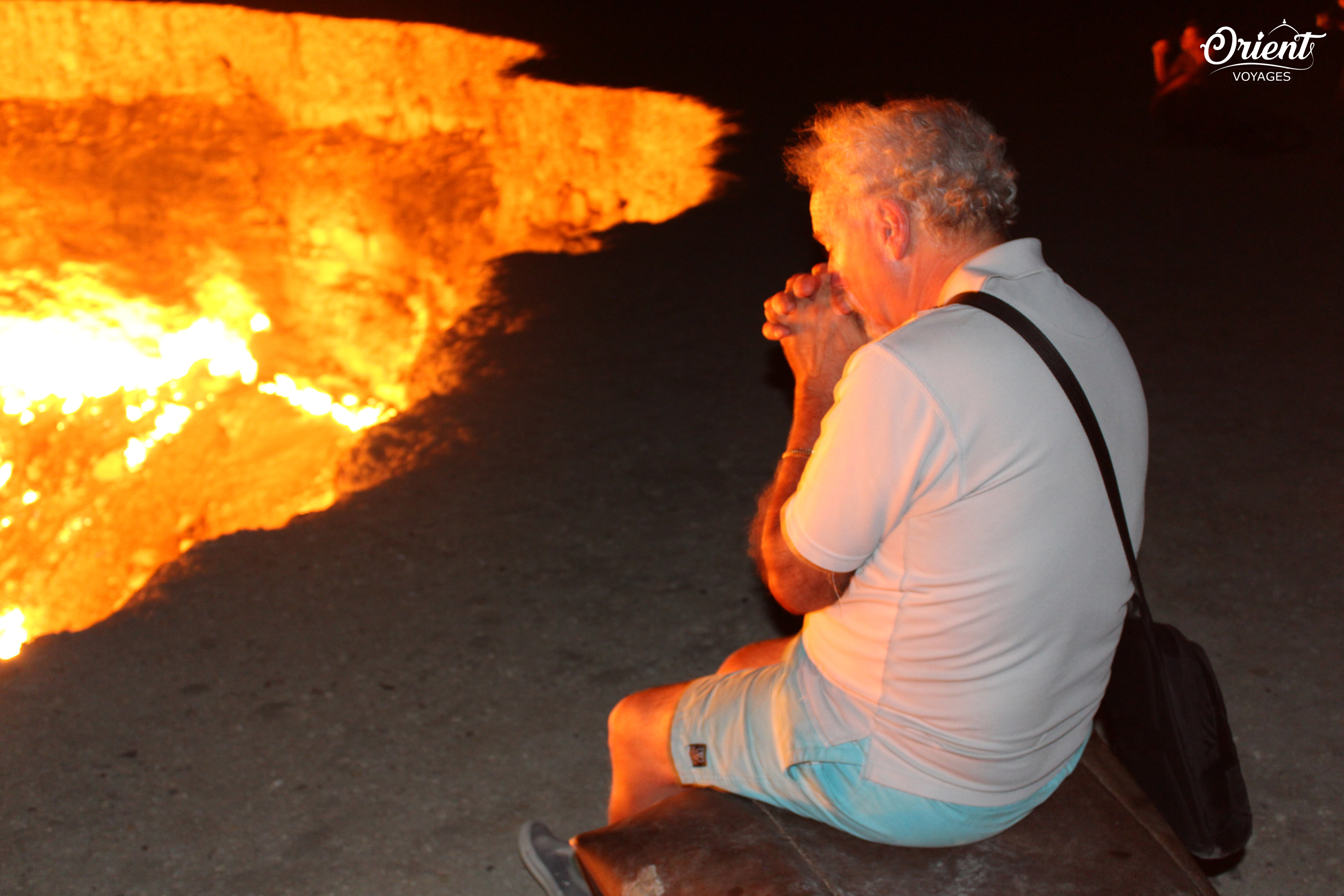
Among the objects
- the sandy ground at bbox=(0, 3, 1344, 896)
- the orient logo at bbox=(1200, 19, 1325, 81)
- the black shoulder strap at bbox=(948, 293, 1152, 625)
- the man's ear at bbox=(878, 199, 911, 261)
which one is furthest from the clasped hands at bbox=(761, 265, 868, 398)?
the orient logo at bbox=(1200, 19, 1325, 81)

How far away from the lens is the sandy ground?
2.40 meters

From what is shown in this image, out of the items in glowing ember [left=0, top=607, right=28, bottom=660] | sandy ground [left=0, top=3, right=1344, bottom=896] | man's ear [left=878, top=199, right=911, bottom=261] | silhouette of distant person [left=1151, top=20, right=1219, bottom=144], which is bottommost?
glowing ember [left=0, top=607, right=28, bottom=660]

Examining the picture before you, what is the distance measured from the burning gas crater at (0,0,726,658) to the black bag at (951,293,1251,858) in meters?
3.30

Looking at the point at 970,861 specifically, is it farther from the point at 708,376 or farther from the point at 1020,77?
the point at 1020,77

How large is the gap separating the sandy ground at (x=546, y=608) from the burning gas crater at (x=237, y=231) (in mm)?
826

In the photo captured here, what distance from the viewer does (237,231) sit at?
28.6 ft

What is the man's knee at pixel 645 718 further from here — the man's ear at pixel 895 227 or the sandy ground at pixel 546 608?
the man's ear at pixel 895 227

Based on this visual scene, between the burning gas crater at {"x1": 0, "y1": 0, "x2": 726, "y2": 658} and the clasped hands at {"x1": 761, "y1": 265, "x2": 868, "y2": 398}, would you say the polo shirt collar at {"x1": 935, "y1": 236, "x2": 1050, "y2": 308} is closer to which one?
the clasped hands at {"x1": 761, "y1": 265, "x2": 868, "y2": 398}

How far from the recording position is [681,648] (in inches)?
120

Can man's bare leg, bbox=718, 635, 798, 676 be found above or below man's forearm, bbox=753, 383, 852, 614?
below

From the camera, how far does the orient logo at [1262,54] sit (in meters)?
9.35

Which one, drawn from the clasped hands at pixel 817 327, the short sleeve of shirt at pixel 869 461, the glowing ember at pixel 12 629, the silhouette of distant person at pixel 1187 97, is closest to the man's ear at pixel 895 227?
the clasped hands at pixel 817 327

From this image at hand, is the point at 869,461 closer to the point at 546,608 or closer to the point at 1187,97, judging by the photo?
the point at 546,608

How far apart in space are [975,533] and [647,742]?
78 centimetres
